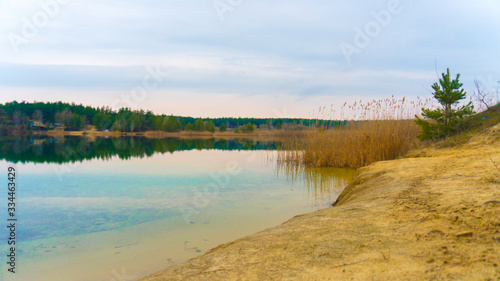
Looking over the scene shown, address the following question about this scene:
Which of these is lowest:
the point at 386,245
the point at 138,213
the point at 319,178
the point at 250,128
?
the point at 138,213

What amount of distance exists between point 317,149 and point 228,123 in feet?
261

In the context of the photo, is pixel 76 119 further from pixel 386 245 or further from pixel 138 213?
pixel 386 245

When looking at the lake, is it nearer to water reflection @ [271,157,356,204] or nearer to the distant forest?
water reflection @ [271,157,356,204]

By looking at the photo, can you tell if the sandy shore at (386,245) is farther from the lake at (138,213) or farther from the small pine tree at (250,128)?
the small pine tree at (250,128)

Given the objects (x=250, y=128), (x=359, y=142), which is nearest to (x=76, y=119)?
(x=250, y=128)

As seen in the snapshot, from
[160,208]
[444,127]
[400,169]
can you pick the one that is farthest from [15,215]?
[444,127]

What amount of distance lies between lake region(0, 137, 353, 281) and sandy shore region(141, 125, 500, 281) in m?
1.41

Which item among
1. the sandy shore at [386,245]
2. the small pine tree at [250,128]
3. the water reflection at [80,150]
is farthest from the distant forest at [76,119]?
the sandy shore at [386,245]

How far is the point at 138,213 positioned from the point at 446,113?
9160 mm

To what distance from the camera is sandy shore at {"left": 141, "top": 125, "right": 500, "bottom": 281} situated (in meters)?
2.00

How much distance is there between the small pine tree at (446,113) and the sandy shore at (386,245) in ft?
19.9

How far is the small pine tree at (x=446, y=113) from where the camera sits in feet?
29.7

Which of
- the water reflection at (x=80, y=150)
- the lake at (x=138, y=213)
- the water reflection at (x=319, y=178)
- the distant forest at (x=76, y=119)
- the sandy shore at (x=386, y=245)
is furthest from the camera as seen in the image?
the distant forest at (x=76, y=119)

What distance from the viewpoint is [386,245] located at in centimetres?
242
